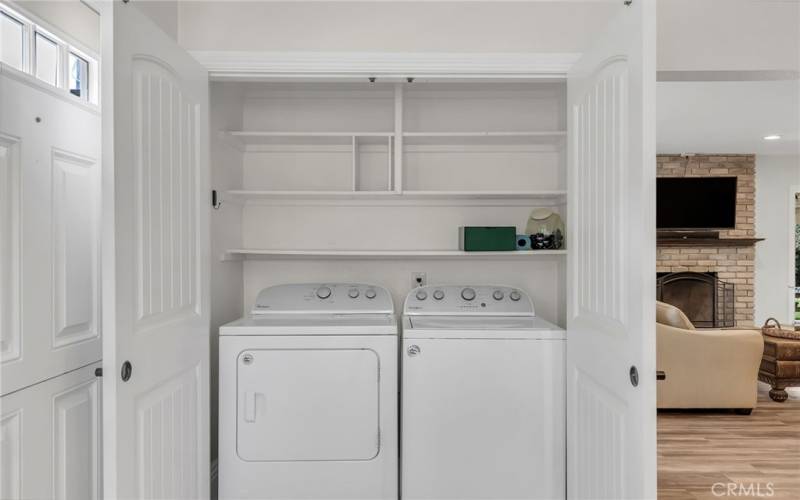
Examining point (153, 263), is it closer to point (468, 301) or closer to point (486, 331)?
point (486, 331)

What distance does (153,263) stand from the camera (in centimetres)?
160

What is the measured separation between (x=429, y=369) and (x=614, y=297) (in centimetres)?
88

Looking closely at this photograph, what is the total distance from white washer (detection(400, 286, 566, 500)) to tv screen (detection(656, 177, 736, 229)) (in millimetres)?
5345

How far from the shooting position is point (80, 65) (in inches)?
70.3

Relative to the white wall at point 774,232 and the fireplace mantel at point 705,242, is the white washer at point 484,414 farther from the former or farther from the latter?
the white wall at point 774,232

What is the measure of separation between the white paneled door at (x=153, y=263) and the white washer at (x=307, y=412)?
0.55ft

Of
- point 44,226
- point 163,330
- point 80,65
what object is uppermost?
point 80,65

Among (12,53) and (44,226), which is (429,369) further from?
(12,53)

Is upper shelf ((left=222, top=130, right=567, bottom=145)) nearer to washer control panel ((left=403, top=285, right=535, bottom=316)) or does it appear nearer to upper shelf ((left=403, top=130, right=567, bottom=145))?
upper shelf ((left=403, top=130, right=567, bottom=145))

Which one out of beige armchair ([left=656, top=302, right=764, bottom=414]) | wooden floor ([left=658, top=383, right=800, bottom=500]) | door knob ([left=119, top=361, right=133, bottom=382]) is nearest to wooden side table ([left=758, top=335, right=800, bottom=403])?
wooden floor ([left=658, top=383, right=800, bottom=500])

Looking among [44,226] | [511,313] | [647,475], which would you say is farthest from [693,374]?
[44,226]

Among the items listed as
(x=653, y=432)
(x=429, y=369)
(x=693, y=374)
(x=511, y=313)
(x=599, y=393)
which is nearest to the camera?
(x=653, y=432)

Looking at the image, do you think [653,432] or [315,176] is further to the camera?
[315,176]

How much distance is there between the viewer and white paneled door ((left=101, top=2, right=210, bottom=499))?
1.40 meters
